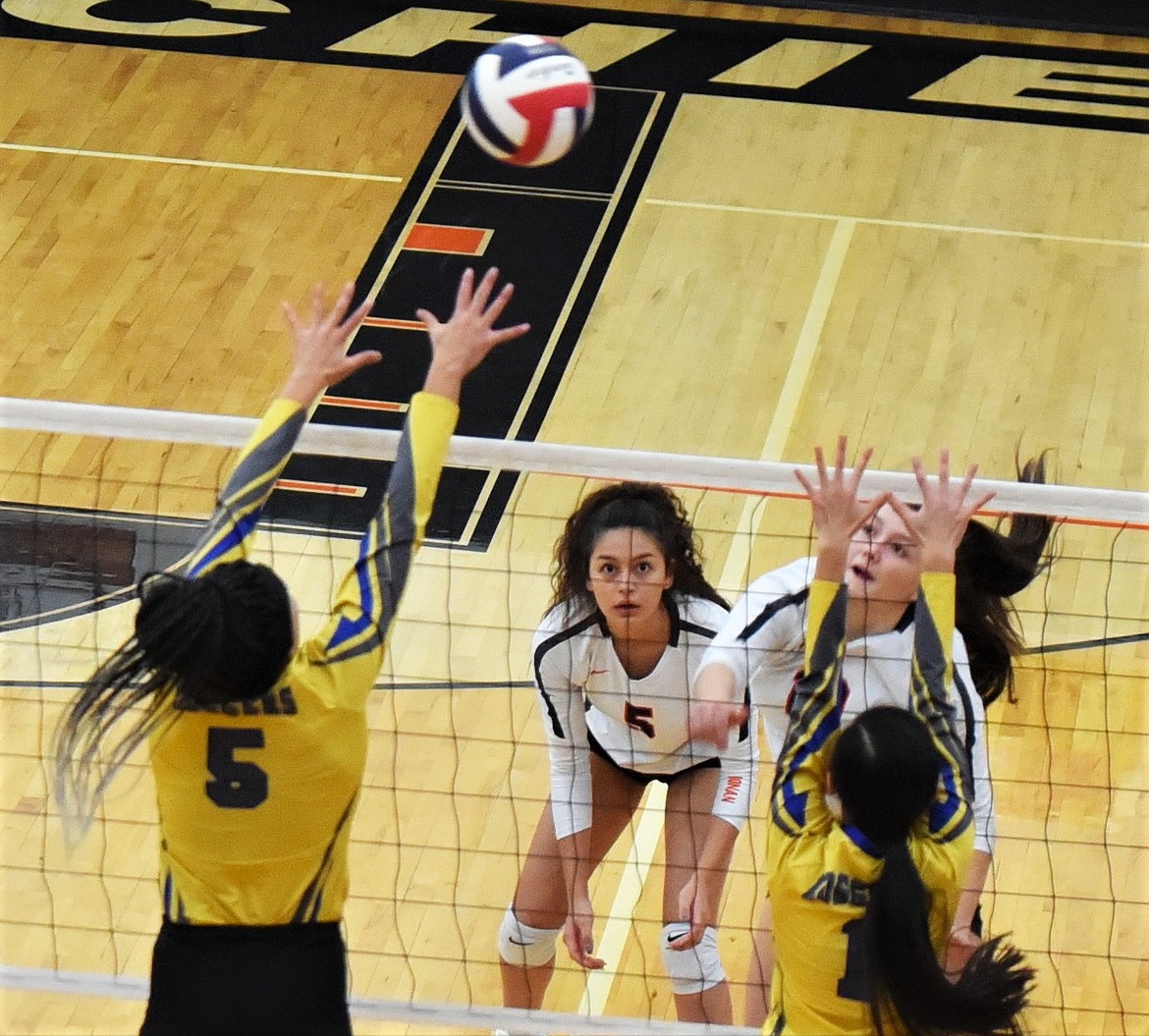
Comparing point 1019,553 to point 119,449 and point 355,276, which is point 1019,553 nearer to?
point 119,449

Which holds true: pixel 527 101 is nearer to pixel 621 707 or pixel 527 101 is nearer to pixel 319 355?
pixel 621 707

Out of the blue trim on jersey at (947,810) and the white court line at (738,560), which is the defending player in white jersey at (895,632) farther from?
the white court line at (738,560)

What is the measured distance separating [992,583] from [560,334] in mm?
4785

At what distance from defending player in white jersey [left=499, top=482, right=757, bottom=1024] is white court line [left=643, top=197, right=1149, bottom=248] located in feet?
18.0

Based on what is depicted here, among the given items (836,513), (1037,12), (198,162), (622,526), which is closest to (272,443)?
(836,513)

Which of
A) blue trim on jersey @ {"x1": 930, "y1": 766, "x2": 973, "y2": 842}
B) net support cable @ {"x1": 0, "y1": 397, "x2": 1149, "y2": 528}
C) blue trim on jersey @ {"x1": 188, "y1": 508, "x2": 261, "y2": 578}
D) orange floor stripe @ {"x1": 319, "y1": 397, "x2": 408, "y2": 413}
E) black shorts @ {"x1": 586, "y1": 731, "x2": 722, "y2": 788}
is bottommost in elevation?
black shorts @ {"x1": 586, "y1": 731, "x2": 722, "y2": 788}

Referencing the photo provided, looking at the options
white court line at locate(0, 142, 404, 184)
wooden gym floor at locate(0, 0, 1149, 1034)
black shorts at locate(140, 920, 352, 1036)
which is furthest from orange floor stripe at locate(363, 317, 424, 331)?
black shorts at locate(140, 920, 352, 1036)

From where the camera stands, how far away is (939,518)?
3379mm

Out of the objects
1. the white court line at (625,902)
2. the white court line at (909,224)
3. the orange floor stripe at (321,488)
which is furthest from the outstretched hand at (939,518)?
the white court line at (909,224)

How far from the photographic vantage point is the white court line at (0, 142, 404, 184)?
982 cm

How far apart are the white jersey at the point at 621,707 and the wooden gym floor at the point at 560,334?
105 centimetres

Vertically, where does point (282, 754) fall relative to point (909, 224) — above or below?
below

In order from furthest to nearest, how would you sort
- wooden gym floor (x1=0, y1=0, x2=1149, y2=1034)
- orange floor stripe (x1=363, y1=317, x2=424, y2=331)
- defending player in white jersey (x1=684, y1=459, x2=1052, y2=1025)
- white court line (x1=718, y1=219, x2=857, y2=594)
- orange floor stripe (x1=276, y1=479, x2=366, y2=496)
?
orange floor stripe (x1=363, y1=317, x2=424, y2=331) < orange floor stripe (x1=276, y1=479, x2=366, y2=496) < white court line (x1=718, y1=219, x2=857, y2=594) < wooden gym floor (x1=0, y1=0, x2=1149, y2=1034) < defending player in white jersey (x1=684, y1=459, x2=1052, y2=1025)

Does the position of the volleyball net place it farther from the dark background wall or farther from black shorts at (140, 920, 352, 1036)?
the dark background wall
